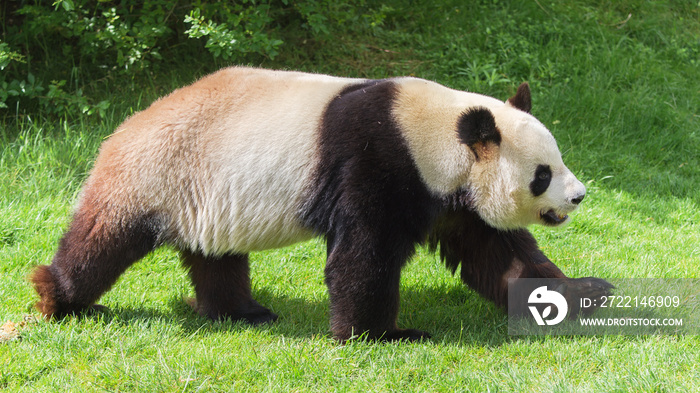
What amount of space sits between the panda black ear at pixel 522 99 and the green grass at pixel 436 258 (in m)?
1.30

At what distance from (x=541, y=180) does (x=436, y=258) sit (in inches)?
66.6

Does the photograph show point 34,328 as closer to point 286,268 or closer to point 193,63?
point 286,268

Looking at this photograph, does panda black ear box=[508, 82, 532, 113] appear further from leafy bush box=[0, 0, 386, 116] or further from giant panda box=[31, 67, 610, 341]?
leafy bush box=[0, 0, 386, 116]

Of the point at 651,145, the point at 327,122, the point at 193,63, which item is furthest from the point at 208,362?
the point at 651,145

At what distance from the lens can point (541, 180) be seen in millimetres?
4055

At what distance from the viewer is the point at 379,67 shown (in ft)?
27.0

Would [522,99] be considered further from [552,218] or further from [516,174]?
[552,218]

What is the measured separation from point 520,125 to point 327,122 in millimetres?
1073

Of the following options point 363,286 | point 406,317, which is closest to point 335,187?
point 363,286

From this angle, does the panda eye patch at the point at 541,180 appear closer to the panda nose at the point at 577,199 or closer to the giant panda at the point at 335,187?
the giant panda at the point at 335,187

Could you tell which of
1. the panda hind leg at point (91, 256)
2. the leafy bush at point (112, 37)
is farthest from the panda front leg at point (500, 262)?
the leafy bush at point (112, 37)

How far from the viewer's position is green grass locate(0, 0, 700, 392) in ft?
12.4
